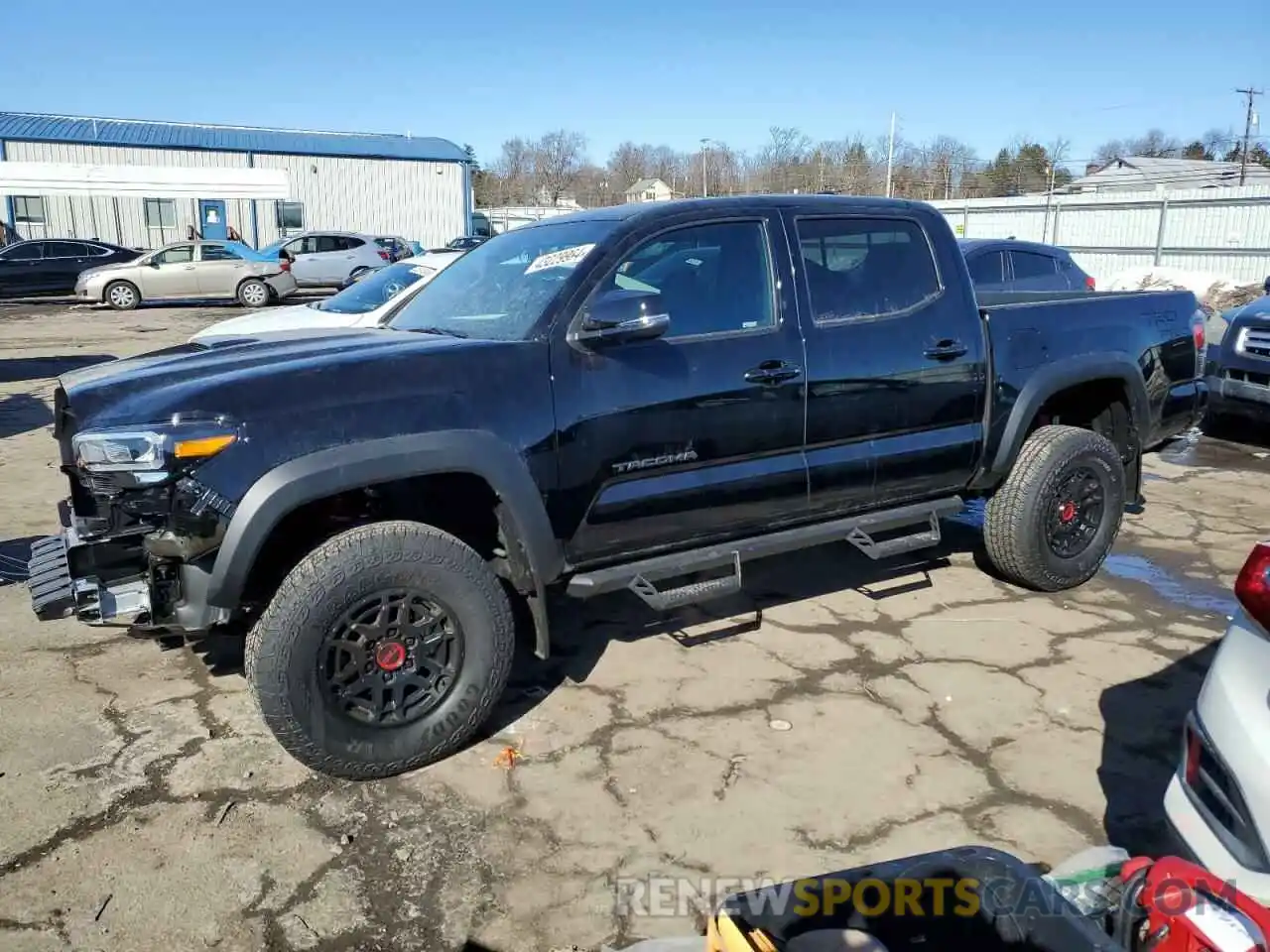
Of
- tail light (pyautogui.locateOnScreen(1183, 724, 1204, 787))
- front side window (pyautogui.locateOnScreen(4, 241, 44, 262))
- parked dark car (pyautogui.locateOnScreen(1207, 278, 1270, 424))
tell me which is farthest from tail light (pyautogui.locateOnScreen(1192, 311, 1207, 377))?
front side window (pyautogui.locateOnScreen(4, 241, 44, 262))

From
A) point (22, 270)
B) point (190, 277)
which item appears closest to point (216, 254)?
point (190, 277)

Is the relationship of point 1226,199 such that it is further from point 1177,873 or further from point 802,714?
point 1177,873

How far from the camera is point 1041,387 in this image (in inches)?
184

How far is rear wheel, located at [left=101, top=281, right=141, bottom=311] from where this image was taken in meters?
22.0

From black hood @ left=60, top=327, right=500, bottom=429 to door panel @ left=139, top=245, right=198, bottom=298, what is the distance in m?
20.3

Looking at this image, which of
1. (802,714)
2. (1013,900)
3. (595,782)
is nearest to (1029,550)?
(802,714)

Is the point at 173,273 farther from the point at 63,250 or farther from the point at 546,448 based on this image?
the point at 546,448

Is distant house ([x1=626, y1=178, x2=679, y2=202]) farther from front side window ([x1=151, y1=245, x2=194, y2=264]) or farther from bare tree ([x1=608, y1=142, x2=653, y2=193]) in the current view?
front side window ([x1=151, y1=245, x2=194, y2=264])

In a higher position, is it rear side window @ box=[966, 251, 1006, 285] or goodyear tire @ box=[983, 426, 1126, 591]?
rear side window @ box=[966, 251, 1006, 285]

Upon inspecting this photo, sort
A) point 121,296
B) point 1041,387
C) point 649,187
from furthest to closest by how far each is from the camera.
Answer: point 649,187 → point 121,296 → point 1041,387

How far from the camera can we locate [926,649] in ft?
14.4

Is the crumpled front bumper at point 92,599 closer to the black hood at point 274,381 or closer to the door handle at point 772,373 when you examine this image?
the black hood at point 274,381

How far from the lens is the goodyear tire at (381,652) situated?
10.1 ft

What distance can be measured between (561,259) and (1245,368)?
23.7 ft
